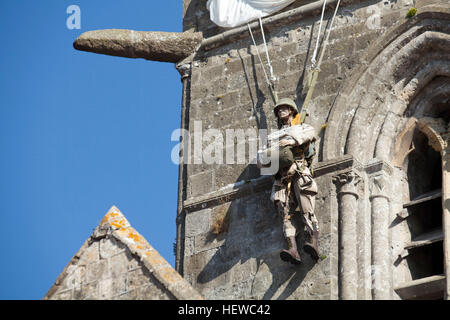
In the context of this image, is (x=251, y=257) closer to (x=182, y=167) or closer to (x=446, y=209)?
(x=182, y=167)

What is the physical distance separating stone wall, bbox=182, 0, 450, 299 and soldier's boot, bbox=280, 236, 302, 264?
0.11 meters

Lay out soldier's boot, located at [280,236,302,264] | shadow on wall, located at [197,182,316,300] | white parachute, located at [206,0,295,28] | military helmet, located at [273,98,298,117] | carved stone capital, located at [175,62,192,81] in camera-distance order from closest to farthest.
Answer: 1. soldier's boot, located at [280,236,302,264]
2. shadow on wall, located at [197,182,316,300]
3. military helmet, located at [273,98,298,117]
4. white parachute, located at [206,0,295,28]
5. carved stone capital, located at [175,62,192,81]

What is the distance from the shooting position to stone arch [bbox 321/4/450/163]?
643 inches

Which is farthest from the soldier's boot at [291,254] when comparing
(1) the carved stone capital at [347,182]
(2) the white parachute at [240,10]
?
(2) the white parachute at [240,10]

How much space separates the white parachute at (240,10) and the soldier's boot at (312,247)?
127 inches

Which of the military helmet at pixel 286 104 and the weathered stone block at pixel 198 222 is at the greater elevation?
the military helmet at pixel 286 104

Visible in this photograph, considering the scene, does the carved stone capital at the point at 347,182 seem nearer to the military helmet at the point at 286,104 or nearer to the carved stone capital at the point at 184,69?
the military helmet at the point at 286,104

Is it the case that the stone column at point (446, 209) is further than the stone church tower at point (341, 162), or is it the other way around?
the stone church tower at point (341, 162)

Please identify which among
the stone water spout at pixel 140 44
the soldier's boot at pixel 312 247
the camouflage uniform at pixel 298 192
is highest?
the stone water spout at pixel 140 44

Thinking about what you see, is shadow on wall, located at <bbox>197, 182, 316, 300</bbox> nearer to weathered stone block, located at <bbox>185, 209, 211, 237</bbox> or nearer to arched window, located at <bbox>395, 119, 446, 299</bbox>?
weathered stone block, located at <bbox>185, 209, 211, 237</bbox>

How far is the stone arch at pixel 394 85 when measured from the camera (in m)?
16.3

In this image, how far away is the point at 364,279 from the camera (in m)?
15.3

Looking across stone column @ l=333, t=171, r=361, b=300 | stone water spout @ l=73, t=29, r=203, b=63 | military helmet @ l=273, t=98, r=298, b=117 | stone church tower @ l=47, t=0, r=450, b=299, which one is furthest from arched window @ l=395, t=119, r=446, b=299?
stone water spout @ l=73, t=29, r=203, b=63
